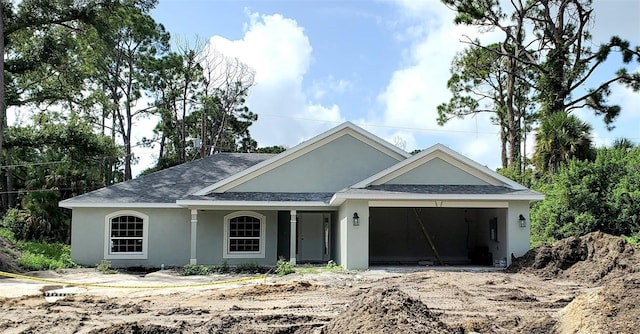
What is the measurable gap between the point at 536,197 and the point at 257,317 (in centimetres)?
1121

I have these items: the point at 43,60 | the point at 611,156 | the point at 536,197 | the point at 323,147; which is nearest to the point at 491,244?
the point at 536,197

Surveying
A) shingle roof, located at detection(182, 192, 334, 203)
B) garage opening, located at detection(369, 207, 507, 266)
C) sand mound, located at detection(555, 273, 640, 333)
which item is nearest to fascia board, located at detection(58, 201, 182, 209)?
shingle roof, located at detection(182, 192, 334, 203)

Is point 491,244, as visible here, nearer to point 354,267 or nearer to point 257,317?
point 354,267

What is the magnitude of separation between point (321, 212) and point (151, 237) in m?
6.30

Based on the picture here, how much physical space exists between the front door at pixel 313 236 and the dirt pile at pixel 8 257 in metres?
9.67

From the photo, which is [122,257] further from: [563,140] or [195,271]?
[563,140]

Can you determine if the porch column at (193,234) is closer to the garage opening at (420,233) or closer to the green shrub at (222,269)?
the green shrub at (222,269)

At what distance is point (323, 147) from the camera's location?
20359mm

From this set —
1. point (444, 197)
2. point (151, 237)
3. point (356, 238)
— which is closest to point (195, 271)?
point (151, 237)

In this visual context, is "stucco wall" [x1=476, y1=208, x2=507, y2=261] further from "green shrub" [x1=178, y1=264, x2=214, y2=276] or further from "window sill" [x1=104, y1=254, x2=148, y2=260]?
"window sill" [x1=104, y1=254, x2=148, y2=260]

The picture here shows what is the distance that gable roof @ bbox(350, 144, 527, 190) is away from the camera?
59.3 feet

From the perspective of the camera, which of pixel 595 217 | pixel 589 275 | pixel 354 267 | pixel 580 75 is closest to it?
pixel 589 275

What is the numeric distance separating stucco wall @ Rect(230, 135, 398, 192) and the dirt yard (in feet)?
14.4

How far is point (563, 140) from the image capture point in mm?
21172
